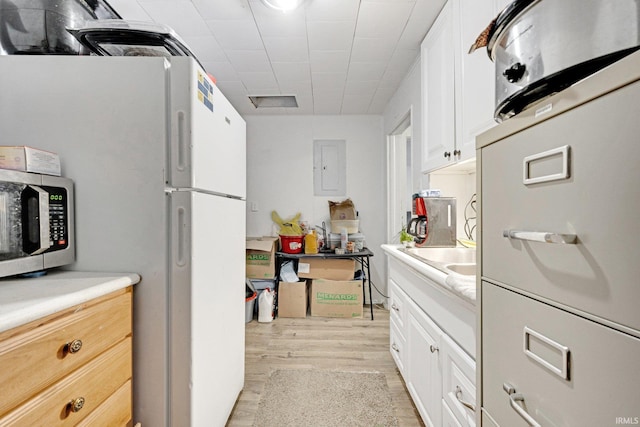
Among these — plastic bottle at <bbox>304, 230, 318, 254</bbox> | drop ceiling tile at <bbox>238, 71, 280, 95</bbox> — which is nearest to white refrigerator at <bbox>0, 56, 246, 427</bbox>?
drop ceiling tile at <bbox>238, 71, 280, 95</bbox>

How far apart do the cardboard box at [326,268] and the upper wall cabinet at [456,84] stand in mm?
1426

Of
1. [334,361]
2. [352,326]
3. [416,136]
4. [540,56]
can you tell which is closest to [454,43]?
[416,136]

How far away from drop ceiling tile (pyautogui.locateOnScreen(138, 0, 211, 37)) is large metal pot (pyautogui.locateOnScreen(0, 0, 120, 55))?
27.5 inches

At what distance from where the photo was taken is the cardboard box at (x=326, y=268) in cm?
303

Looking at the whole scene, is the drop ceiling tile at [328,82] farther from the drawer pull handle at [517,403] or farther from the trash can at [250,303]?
the drawer pull handle at [517,403]

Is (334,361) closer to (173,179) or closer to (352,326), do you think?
(352,326)

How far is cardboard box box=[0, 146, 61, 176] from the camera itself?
792mm

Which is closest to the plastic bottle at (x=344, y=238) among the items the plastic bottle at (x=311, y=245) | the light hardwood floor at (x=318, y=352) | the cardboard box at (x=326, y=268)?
the cardboard box at (x=326, y=268)

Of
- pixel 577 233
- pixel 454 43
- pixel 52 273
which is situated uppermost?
pixel 454 43

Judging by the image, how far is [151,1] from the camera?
1652 mm

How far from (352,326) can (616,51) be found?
2.65 metres

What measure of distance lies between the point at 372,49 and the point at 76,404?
242cm

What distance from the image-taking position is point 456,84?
150 centimetres

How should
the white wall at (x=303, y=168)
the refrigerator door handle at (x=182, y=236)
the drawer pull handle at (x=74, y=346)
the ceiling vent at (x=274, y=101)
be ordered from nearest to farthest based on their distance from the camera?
the drawer pull handle at (x=74, y=346) < the refrigerator door handle at (x=182, y=236) < the ceiling vent at (x=274, y=101) < the white wall at (x=303, y=168)
